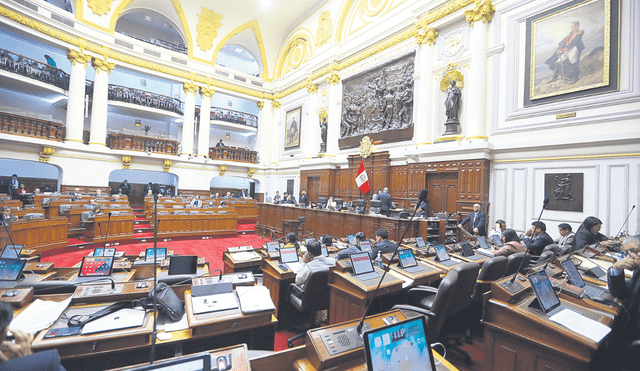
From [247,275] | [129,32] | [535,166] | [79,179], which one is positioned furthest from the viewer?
[129,32]

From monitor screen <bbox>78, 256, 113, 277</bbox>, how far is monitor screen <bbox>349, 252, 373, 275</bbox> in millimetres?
2425

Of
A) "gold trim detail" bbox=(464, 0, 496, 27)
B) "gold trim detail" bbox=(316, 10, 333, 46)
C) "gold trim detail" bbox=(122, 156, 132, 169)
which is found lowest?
"gold trim detail" bbox=(122, 156, 132, 169)

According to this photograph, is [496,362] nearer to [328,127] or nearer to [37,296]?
[37,296]

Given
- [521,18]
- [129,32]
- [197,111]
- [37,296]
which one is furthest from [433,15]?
[129,32]

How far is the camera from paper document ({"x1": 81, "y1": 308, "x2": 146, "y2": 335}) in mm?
1589

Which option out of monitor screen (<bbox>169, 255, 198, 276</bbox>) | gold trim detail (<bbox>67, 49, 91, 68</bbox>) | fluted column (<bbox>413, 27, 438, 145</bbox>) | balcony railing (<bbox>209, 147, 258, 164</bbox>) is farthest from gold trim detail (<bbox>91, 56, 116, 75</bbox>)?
monitor screen (<bbox>169, 255, 198, 276</bbox>)

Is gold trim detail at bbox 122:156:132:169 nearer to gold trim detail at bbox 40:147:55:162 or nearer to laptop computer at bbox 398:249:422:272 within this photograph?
gold trim detail at bbox 40:147:55:162

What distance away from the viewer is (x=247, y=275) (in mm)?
2412

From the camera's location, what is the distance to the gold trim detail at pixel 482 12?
765 cm

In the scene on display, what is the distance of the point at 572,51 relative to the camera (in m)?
6.30

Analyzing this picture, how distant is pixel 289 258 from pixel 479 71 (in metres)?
7.76

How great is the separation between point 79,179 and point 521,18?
57.8 feet

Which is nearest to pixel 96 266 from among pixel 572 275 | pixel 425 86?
pixel 572 275

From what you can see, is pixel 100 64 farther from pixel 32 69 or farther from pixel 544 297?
pixel 544 297
